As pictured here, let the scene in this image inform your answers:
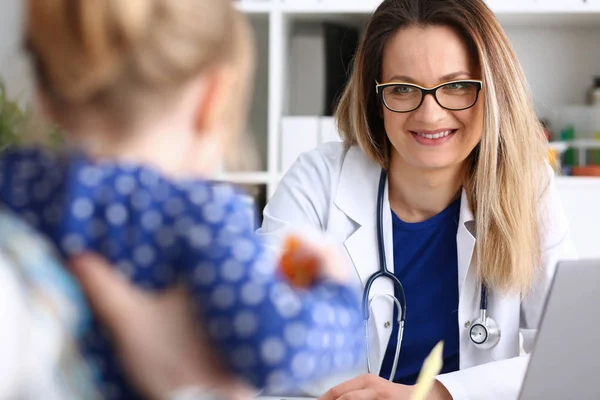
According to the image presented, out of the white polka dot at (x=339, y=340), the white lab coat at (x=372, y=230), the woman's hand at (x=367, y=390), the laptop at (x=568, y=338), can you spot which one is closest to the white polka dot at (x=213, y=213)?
the white polka dot at (x=339, y=340)

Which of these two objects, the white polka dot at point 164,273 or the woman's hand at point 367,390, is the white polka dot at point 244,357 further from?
the woman's hand at point 367,390

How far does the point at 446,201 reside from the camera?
175 cm

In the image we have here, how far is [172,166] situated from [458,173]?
50.9 inches

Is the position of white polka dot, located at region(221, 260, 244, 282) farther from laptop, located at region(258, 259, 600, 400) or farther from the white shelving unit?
the white shelving unit

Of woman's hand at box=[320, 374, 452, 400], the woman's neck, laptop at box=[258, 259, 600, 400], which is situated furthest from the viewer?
the woman's neck

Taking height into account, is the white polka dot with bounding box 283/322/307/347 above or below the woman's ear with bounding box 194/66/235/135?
below

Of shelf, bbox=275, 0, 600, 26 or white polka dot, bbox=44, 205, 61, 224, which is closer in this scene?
white polka dot, bbox=44, 205, 61, 224

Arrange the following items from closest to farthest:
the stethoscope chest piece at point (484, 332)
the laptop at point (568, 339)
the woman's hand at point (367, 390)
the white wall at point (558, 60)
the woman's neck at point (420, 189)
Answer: the laptop at point (568, 339)
the woman's hand at point (367, 390)
the stethoscope chest piece at point (484, 332)
the woman's neck at point (420, 189)
the white wall at point (558, 60)

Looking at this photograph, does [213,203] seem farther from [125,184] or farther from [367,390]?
[367,390]

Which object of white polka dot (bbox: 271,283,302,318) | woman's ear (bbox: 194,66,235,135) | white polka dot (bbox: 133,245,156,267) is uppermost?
woman's ear (bbox: 194,66,235,135)

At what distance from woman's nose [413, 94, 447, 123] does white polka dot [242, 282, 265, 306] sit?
116cm

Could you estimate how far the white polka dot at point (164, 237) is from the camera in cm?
47

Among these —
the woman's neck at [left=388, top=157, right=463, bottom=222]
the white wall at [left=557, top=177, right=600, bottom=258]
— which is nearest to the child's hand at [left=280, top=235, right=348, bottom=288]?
the woman's neck at [left=388, top=157, right=463, bottom=222]

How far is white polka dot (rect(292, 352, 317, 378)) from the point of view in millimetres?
466
